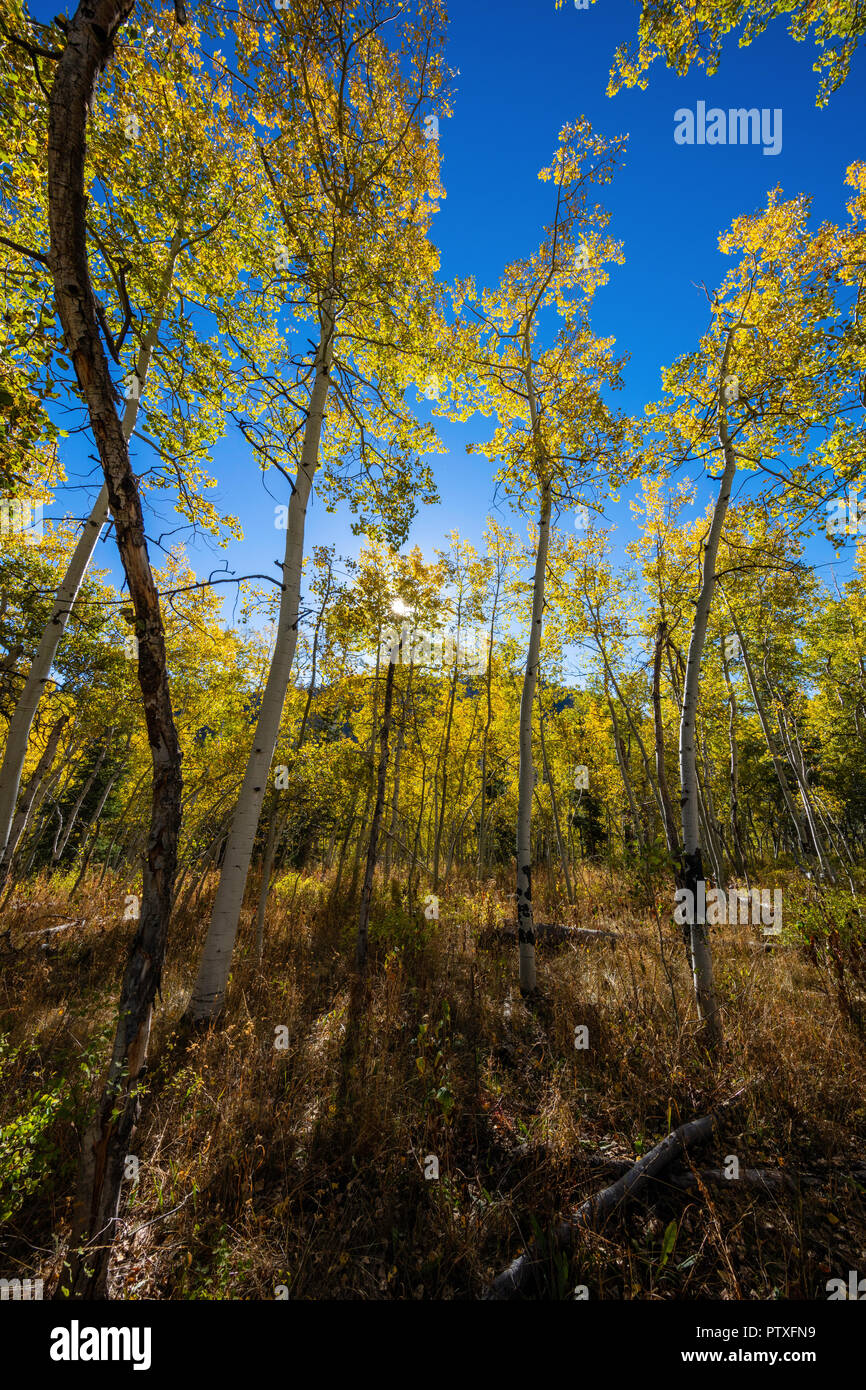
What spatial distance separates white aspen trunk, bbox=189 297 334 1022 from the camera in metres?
4.36

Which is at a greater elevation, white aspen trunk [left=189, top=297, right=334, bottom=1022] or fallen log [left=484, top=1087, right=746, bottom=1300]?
white aspen trunk [left=189, top=297, right=334, bottom=1022]

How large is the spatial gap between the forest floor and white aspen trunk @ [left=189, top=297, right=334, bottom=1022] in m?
0.50

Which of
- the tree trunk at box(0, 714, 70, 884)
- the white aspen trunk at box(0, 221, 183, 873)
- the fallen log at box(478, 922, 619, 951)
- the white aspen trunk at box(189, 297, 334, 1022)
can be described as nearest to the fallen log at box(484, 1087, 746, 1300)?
the white aspen trunk at box(189, 297, 334, 1022)

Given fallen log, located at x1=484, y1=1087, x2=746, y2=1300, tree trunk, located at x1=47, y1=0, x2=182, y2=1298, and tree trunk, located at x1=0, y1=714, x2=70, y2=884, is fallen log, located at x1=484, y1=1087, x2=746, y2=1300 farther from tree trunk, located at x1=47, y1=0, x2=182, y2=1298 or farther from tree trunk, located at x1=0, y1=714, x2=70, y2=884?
tree trunk, located at x1=0, y1=714, x2=70, y2=884

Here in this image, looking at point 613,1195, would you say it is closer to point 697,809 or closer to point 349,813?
point 697,809

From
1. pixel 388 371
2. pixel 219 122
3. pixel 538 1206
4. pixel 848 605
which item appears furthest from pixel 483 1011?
pixel 848 605

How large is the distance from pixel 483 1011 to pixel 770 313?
9.55 meters

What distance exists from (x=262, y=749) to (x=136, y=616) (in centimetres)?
286

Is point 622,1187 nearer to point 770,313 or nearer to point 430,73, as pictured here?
point 770,313

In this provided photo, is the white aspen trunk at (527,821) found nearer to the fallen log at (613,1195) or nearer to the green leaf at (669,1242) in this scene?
the fallen log at (613,1195)

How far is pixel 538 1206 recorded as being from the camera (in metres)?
2.97

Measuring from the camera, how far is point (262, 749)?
4711mm

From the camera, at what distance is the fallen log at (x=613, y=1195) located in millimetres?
2408

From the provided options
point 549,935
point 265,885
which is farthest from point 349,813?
point 549,935
